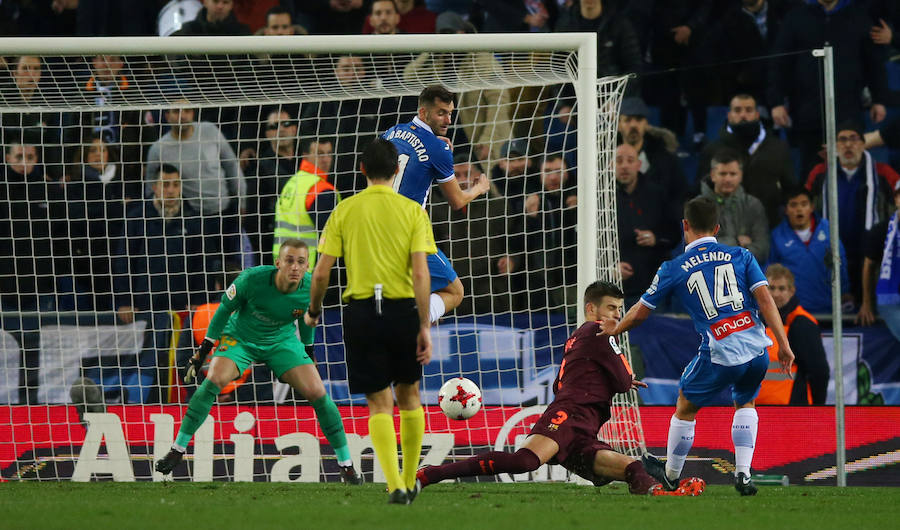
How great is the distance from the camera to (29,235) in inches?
438

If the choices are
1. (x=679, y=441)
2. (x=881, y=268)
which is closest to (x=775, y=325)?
(x=679, y=441)

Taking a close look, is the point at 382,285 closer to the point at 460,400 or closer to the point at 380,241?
the point at 380,241

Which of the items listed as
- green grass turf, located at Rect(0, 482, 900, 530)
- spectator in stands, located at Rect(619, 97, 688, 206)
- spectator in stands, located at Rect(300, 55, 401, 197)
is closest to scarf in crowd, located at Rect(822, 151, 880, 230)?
spectator in stands, located at Rect(619, 97, 688, 206)

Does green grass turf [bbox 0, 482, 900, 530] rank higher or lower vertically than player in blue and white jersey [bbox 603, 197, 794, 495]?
lower

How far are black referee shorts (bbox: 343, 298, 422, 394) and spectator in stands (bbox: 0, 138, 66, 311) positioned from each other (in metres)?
4.94

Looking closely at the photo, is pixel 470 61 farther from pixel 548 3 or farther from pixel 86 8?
pixel 86 8

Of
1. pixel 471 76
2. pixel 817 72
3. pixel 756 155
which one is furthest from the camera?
pixel 817 72

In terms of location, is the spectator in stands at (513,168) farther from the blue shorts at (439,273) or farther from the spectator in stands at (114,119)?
the spectator in stands at (114,119)

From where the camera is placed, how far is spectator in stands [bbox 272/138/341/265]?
33.7ft

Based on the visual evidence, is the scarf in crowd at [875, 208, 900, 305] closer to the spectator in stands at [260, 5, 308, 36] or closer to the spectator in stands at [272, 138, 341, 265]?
the spectator in stands at [272, 138, 341, 265]

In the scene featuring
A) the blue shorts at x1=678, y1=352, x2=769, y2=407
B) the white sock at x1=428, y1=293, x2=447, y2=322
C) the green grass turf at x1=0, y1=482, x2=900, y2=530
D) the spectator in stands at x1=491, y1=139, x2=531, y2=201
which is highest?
the spectator in stands at x1=491, y1=139, x2=531, y2=201

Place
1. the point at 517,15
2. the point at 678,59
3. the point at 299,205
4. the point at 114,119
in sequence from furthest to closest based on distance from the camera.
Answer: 1. the point at 517,15
2. the point at 678,59
3. the point at 114,119
4. the point at 299,205

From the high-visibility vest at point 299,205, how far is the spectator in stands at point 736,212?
11.8ft

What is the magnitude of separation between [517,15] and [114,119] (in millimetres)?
4502
